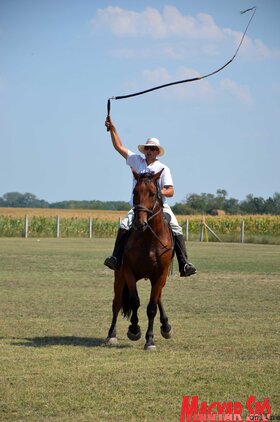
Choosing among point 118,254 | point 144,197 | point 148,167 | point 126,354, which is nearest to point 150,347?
point 126,354

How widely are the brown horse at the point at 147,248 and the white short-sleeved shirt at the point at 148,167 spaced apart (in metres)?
0.27

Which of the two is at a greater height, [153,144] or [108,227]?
[153,144]

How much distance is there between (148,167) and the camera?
12391 millimetres

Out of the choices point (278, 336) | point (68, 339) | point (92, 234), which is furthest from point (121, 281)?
point (92, 234)

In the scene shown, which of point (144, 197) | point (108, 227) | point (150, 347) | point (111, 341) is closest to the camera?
point (144, 197)

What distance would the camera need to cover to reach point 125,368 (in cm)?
1020

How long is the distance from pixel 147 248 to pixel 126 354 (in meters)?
1.37

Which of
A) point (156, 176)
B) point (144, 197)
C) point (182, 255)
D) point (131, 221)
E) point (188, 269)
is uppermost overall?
point (156, 176)

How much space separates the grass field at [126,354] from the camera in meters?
8.33

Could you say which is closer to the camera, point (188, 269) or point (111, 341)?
point (111, 341)

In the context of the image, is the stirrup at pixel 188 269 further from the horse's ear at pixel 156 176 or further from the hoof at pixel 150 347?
the horse's ear at pixel 156 176

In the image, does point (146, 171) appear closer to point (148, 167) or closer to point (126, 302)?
point (148, 167)

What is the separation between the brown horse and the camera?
38.3 feet

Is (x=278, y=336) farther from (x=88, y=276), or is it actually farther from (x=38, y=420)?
(x=88, y=276)
